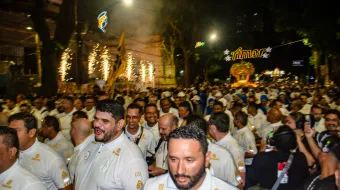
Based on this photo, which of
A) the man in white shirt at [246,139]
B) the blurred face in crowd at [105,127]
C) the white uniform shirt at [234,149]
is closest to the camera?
the blurred face in crowd at [105,127]

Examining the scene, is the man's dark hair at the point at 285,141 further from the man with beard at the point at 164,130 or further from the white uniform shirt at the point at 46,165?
the white uniform shirt at the point at 46,165

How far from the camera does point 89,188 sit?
3.58m

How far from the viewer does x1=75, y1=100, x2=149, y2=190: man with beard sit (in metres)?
3.50

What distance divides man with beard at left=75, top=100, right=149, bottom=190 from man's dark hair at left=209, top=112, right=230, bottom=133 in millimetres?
1694

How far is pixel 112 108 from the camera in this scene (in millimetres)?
3811

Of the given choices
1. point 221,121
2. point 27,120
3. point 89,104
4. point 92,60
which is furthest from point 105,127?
point 92,60

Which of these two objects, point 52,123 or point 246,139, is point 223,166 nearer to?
point 246,139

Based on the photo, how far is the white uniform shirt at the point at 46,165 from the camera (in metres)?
4.07

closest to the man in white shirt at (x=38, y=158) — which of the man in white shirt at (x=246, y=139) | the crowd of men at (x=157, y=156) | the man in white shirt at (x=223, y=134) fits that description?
the crowd of men at (x=157, y=156)

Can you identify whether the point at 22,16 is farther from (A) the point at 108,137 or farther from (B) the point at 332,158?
(B) the point at 332,158

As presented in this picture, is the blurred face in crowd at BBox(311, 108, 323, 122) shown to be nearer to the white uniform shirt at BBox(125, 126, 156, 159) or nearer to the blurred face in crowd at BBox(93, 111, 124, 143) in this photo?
the white uniform shirt at BBox(125, 126, 156, 159)

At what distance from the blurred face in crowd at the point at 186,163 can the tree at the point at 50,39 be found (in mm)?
13138

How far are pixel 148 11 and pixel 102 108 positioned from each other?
97.5ft

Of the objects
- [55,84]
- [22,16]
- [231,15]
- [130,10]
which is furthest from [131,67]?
[231,15]
